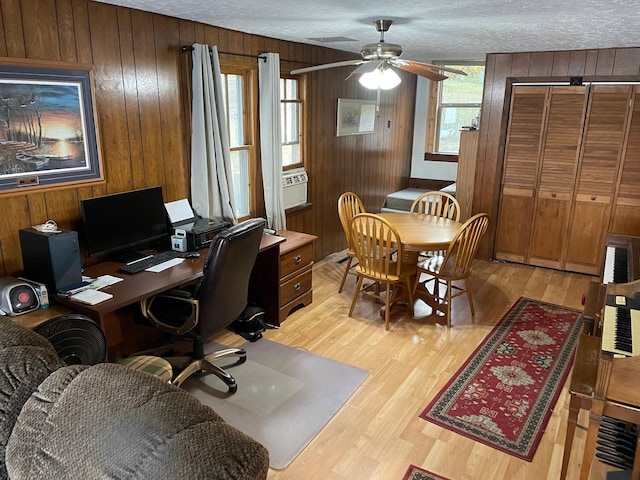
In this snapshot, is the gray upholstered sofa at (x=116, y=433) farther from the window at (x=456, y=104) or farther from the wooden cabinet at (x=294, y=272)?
the window at (x=456, y=104)

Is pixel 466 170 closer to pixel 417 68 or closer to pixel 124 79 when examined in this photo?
pixel 417 68

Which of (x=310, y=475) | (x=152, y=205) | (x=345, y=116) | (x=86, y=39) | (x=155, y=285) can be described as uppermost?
(x=86, y=39)

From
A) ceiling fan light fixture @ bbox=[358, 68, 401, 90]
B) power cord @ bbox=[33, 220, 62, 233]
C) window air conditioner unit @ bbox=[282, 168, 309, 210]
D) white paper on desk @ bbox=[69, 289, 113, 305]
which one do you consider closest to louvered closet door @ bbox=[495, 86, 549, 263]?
window air conditioner unit @ bbox=[282, 168, 309, 210]

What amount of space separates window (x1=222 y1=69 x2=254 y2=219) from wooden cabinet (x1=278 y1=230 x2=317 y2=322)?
17.4 inches

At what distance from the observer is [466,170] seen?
513 cm

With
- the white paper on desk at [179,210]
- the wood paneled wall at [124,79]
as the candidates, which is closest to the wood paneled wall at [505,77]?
the wood paneled wall at [124,79]

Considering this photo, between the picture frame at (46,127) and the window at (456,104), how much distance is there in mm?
4807

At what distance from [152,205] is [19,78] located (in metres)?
1.00

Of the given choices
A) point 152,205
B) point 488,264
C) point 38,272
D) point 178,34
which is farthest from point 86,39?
point 488,264

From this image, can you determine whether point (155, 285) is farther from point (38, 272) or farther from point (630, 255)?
point (630, 255)

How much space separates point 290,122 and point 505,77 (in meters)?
2.16

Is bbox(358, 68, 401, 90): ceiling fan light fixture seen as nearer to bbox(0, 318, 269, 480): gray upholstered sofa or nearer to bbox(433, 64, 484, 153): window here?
bbox(0, 318, 269, 480): gray upholstered sofa

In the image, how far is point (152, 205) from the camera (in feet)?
10.1

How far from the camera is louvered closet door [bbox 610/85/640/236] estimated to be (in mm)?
4293
